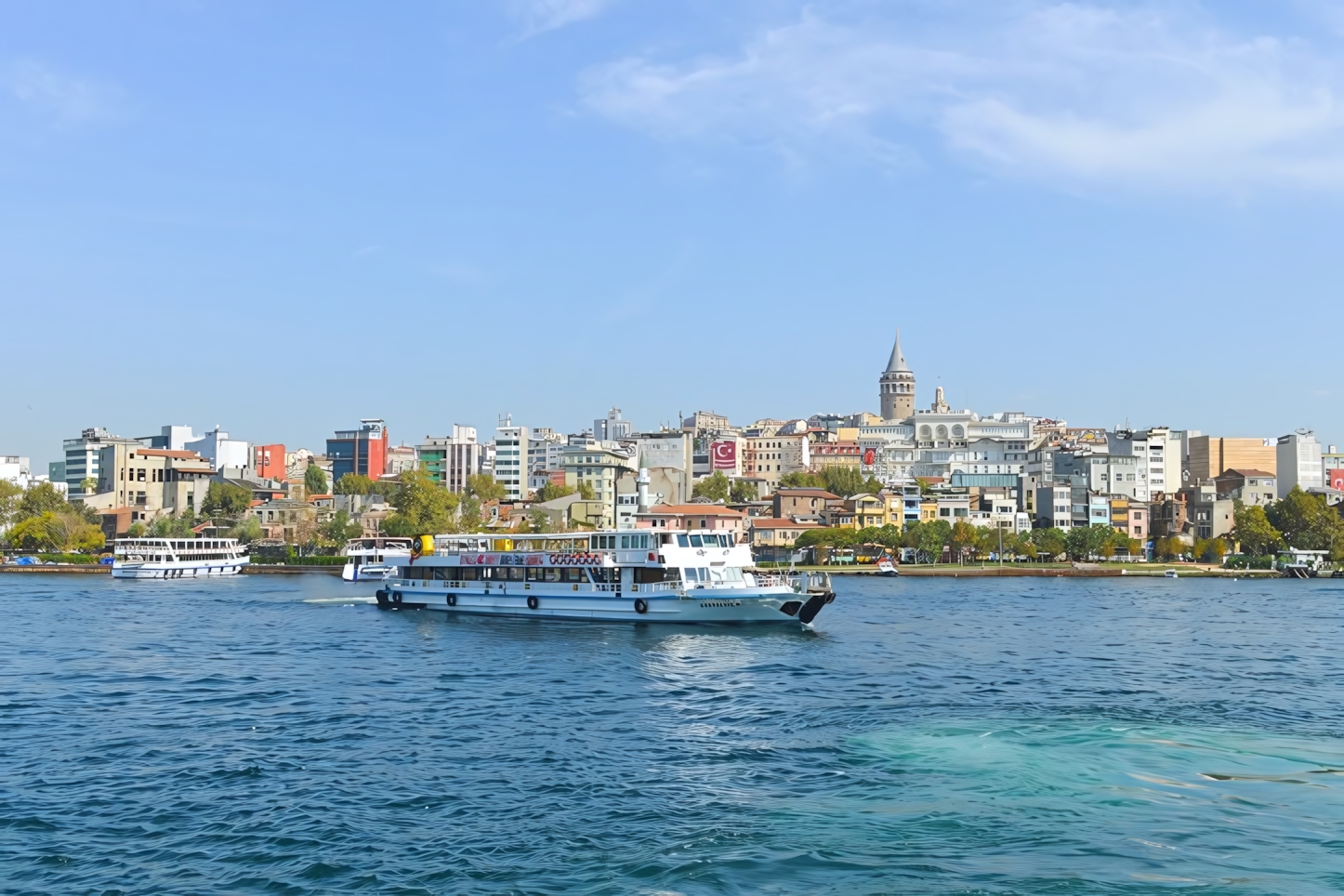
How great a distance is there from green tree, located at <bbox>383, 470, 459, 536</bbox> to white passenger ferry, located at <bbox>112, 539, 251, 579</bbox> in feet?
54.5

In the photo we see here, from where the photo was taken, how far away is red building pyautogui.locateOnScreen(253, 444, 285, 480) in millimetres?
191500

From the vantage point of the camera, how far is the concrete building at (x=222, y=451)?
192m

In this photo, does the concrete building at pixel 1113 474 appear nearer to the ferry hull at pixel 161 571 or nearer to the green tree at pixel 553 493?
the green tree at pixel 553 493

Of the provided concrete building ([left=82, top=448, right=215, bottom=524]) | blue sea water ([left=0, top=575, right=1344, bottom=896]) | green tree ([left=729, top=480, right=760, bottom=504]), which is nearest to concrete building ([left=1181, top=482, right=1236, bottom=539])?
green tree ([left=729, top=480, right=760, bottom=504])

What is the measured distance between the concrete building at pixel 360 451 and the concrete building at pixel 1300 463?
126 meters

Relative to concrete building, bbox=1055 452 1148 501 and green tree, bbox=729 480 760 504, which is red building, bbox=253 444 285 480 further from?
concrete building, bbox=1055 452 1148 501

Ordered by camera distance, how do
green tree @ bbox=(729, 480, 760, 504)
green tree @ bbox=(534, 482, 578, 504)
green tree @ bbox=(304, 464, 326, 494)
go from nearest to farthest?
green tree @ bbox=(534, 482, 578, 504), green tree @ bbox=(729, 480, 760, 504), green tree @ bbox=(304, 464, 326, 494)

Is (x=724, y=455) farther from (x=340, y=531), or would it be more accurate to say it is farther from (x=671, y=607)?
(x=671, y=607)

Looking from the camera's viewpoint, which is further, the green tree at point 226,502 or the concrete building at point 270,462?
the concrete building at point 270,462

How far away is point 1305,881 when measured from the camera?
588 inches

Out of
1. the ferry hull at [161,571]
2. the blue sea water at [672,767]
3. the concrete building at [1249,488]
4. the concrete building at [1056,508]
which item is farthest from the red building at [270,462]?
the blue sea water at [672,767]

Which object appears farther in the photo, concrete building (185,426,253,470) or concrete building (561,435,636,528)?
concrete building (185,426,253,470)

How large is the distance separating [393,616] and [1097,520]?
306 feet

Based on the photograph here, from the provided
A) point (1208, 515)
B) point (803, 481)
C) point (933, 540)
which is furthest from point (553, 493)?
point (1208, 515)
